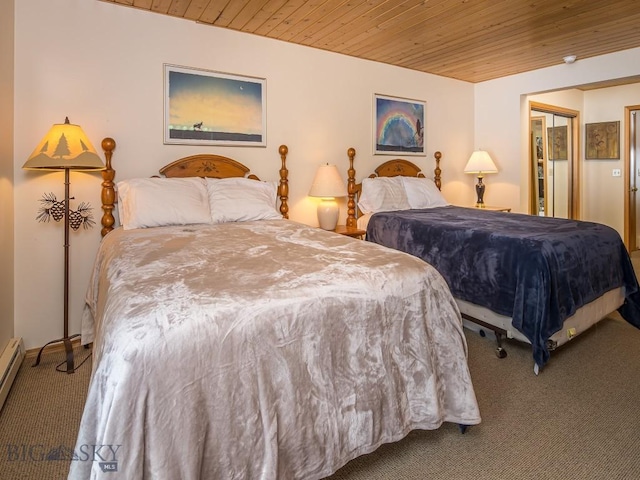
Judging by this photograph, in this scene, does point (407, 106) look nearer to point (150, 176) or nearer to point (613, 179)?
point (150, 176)

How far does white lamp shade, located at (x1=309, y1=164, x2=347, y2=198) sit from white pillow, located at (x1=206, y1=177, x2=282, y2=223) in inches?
19.6

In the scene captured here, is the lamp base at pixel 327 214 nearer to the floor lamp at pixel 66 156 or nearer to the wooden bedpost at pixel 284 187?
the wooden bedpost at pixel 284 187

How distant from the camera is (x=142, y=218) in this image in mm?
2527

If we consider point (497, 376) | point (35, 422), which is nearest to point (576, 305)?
point (497, 376)

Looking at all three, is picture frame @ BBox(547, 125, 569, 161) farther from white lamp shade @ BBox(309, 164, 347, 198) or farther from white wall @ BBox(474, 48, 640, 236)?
white lamp shade @ BBox(309, 164, 347, 198)

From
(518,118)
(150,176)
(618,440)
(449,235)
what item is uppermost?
(518,118)

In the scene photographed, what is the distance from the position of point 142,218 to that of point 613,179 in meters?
6.09

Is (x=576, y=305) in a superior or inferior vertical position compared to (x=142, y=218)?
inferior

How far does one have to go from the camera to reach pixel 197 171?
3.04 meters

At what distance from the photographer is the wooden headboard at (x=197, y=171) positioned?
2701 millimetres

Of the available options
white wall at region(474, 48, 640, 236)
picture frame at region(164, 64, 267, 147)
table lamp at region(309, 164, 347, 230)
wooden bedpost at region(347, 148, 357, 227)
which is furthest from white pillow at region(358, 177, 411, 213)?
white wall at region(474, 48, 640, 236)

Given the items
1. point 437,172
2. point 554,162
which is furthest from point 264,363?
point 554,162

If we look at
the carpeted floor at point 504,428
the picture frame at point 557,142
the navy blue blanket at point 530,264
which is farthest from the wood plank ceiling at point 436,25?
the carpeted floor at point 504,428

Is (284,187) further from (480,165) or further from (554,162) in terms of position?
(554,162)
